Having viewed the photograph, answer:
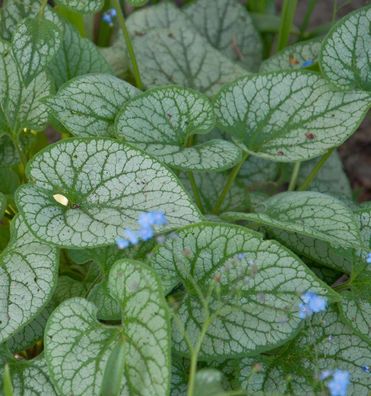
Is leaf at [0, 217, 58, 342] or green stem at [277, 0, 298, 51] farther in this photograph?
green stem at [277, 0, 298, 51]

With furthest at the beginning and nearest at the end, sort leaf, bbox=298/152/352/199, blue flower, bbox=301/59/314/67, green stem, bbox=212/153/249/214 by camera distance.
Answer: leaf, bbox=298/152/352/199, blue flower, bbox=301/59/314/67, green stem, bbox=212/153/249/214

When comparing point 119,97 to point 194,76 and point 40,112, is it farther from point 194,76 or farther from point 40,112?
point 194,76

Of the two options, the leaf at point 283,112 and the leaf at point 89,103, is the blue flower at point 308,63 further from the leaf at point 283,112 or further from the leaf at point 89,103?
the leaf at point 89,103

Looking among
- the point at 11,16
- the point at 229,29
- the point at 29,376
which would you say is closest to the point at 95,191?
the point at 29,376

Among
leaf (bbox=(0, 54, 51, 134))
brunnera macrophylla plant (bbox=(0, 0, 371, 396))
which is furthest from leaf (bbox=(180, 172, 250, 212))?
leaf (bbox=(0, 54, 51, 134))

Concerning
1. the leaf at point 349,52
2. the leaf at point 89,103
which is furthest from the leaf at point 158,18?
the leaf at point 349,52

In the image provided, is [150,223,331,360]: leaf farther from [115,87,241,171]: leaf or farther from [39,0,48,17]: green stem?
[39,0,48,17]: green stem

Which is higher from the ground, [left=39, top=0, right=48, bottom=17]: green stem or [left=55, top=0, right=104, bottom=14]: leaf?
[left=39, top=0, right=48, bottom=17]: green stem
